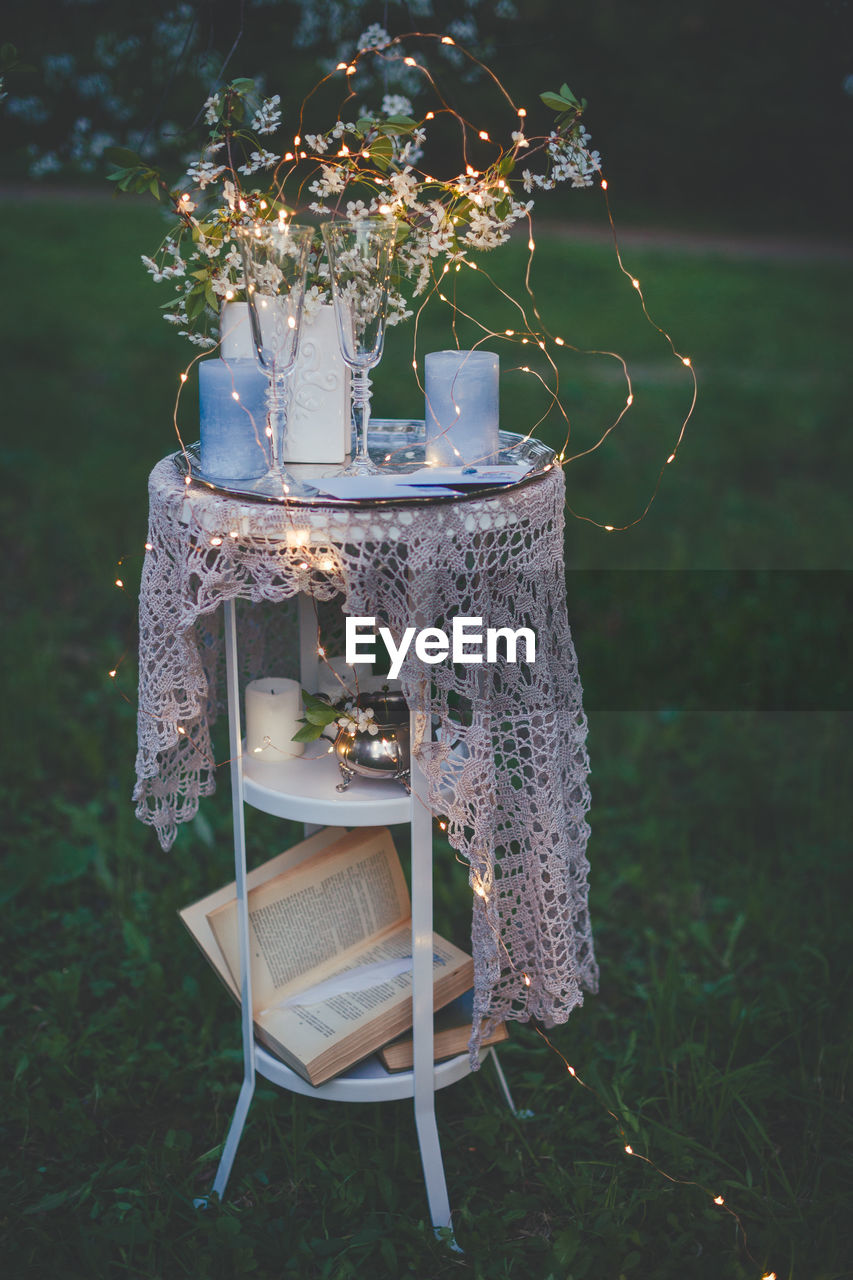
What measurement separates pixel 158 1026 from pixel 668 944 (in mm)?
964

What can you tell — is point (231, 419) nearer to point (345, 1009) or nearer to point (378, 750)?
point (378, 750)

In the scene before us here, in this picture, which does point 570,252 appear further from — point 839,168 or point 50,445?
point 50,445

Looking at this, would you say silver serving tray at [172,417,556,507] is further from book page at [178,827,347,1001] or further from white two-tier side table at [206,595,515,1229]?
book page at [178,827,347,1001]

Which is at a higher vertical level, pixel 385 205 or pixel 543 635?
pixel 385 205

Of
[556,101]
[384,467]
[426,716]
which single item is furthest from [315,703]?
[556,101]

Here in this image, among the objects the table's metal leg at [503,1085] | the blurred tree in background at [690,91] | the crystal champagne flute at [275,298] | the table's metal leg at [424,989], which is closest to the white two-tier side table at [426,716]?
the table's metal leg at [424,989]

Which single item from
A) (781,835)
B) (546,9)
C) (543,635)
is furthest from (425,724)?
(546,9)

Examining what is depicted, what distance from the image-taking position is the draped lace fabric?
134cm

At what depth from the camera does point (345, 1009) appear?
1.62 m

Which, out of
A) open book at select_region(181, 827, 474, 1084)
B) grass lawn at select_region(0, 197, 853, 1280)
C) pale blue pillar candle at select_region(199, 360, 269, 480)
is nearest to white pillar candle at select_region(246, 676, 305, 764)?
open book at select_region(181, 827, 474, 1084)

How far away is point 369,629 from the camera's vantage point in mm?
1661

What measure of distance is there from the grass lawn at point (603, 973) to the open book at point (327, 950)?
26 centimetres

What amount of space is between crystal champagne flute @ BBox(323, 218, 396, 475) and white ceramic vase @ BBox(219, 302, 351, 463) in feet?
0.16

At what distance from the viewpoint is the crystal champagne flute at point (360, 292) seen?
4.49 feet
